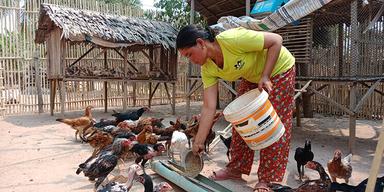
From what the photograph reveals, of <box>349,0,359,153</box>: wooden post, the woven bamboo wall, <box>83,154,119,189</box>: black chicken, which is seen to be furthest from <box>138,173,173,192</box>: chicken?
the woven bamboo wall

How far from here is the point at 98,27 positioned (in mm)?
10836

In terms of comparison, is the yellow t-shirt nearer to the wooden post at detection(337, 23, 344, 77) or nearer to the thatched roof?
the wooden post at detection(337, 23, 344, 77)

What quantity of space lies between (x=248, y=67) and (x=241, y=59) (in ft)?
0.41

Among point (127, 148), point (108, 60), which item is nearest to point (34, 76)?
point (108, 60)

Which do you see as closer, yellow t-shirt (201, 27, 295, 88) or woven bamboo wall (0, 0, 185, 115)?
yellow t-shirt (201, 27, 295, 88)

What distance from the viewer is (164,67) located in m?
13.2

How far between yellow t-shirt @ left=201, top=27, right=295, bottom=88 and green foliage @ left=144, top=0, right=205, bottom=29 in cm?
1187

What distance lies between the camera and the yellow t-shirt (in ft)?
10.1

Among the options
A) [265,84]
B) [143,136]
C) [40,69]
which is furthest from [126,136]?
[40,69]

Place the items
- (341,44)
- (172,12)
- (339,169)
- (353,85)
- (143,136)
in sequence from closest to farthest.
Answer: (339,169)
(143,136)
(353,85)
(341,44)
(172,12)

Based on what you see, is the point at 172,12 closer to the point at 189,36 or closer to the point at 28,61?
the point at 28,61

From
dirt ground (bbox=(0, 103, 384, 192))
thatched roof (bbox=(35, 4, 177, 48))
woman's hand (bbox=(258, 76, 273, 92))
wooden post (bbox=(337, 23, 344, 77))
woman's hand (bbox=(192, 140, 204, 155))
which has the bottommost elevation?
dirt ground (bbox=(0, 103, 384, 192))

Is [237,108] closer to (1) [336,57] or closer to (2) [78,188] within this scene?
(2) [78,188]

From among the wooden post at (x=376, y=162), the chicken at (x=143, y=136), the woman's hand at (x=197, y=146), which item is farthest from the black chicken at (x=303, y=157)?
the wooden post at (x=376, y=162)
